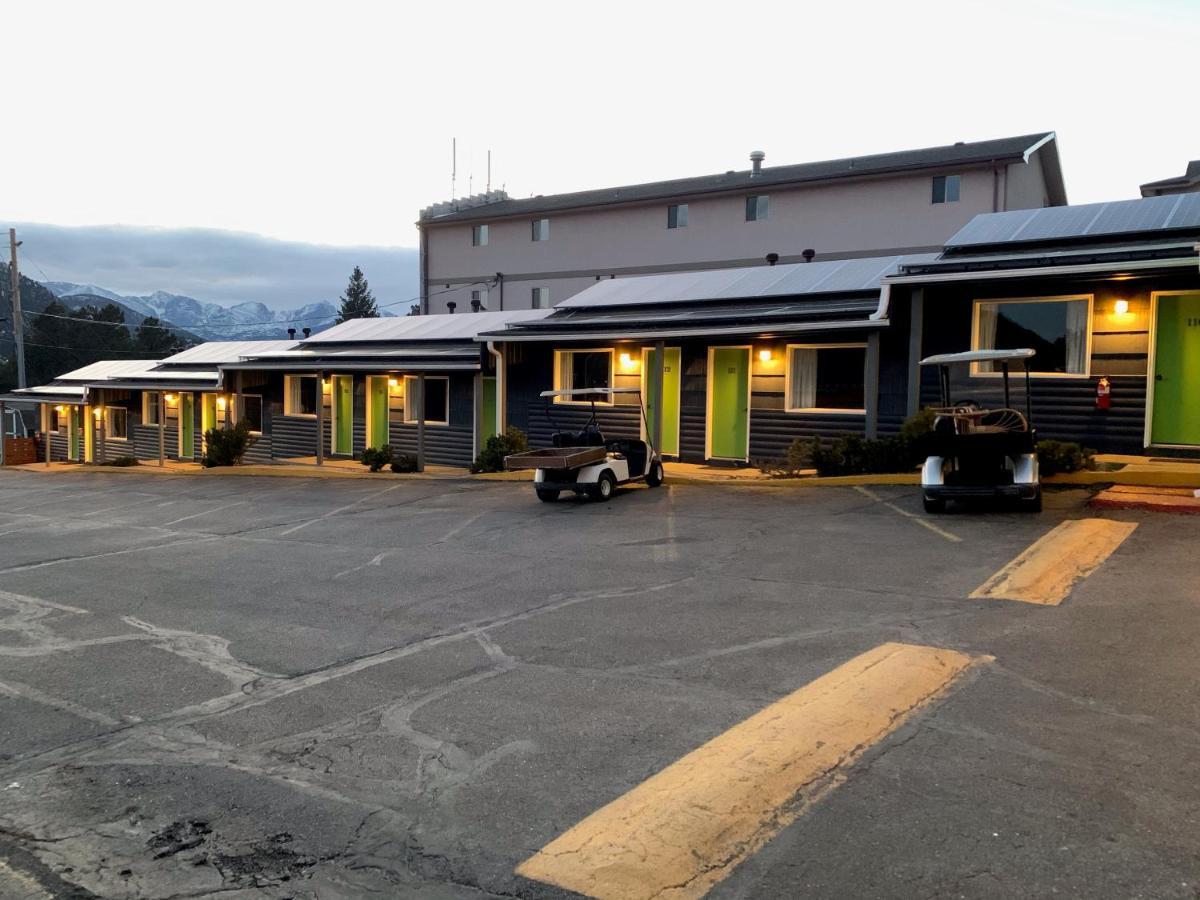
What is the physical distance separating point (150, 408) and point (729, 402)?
2518 centimetres

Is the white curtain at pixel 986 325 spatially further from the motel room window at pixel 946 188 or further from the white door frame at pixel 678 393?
the motel room window at pixel 946 188

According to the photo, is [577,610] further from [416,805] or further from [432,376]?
→ [432,376]

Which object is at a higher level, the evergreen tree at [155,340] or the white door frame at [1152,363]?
the evergreen tree at [155,340]

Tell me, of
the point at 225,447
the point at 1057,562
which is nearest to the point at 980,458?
the point at 1057,562

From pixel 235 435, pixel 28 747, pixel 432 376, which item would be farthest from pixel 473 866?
pixel 235 435

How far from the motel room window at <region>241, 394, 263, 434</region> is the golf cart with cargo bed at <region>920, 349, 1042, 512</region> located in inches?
898

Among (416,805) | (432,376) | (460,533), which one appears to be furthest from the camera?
(432,376)

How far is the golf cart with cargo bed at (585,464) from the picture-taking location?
45.6ft

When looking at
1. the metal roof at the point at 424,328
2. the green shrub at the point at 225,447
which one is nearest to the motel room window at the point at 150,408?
the green shrub at the point at 225,447

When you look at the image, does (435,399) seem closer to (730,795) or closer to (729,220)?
(729,220)

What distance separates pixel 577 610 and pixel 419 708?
8.13 feet

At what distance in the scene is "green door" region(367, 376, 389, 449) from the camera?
83.0 ft

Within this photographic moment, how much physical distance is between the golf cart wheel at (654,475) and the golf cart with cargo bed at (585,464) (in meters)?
0.12

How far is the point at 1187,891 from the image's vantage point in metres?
3.17
